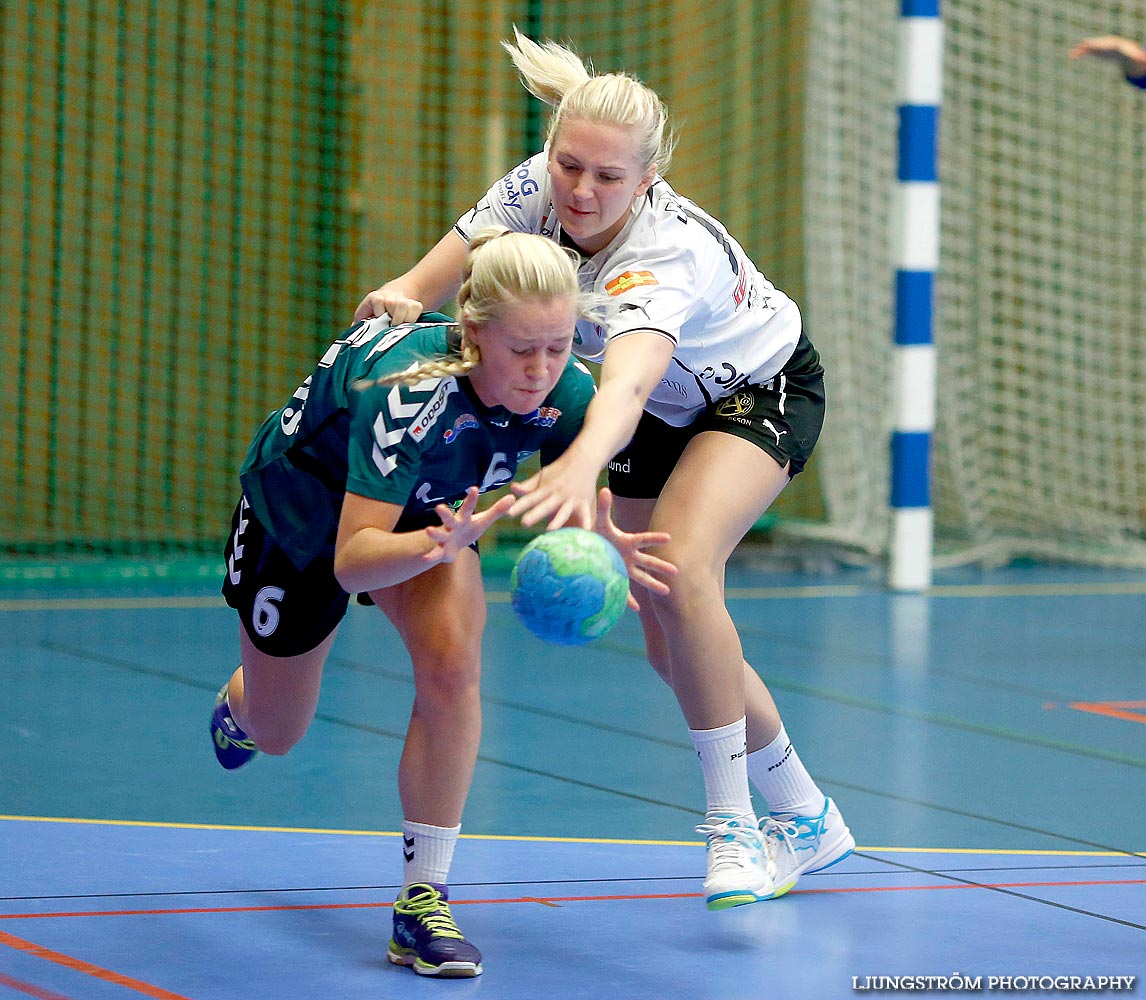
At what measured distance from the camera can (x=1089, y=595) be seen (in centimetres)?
698

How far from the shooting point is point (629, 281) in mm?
2781

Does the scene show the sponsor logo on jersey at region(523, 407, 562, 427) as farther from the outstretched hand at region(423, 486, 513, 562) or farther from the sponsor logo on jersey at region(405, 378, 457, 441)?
the outstretched hand at region(423, 486, 513, 562)

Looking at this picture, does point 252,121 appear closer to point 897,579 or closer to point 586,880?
point 897,579

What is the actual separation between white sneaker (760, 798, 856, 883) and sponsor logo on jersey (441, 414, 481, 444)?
0.94 m

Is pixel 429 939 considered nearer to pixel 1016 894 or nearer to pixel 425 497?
pixel 425 497

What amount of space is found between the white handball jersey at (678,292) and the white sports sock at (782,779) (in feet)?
1.97

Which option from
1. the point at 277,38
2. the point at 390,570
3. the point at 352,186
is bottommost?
the point at 390,570

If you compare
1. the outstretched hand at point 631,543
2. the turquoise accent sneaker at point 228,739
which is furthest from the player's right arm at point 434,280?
the turquoise accent sneaker at point 228,739

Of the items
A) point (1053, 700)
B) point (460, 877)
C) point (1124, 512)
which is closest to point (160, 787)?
point (460, 877)

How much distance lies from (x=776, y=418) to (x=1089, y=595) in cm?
423

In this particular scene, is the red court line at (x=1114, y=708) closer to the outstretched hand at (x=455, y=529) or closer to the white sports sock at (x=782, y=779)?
the white sports sock at (x=782, y=779)

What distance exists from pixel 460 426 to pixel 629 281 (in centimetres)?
38

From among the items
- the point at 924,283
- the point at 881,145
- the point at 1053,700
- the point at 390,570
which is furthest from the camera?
the point at 881,145

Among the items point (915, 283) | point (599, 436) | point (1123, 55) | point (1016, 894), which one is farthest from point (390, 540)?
point (915, 283)
